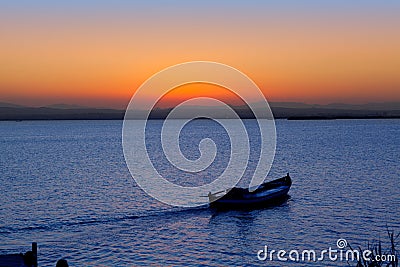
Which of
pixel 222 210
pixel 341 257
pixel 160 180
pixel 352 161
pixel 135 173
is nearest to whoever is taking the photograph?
pixel 341 257

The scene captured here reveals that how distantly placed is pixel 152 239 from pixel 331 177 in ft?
132

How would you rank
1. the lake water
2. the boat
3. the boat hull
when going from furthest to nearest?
the boat hull → the boat → the lake water

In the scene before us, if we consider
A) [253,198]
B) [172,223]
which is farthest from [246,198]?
[172,223]

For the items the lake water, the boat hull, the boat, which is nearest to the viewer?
the lake water

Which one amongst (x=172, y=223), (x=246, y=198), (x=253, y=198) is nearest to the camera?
(x=172, y=223)

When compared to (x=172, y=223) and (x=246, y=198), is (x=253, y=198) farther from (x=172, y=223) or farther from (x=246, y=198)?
(x=172, y=223)

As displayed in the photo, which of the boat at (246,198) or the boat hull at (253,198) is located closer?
the boat at (246,198)

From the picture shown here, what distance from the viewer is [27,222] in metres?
37.4

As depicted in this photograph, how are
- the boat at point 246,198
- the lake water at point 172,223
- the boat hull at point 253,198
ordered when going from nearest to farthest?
the lake water at point 172,223, the boat at point 246,198, the boat hull at point 253,198

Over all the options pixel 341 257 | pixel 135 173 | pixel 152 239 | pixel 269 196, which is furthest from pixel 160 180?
pixel 341 257

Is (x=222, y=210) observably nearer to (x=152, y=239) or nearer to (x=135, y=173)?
(x=152, y=239)

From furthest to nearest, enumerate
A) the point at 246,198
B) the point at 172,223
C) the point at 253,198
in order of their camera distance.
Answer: the point at 253,198 → the point at 246,198 → the point at 172,223

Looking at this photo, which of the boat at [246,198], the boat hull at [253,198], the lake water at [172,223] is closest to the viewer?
the lake water at [172,223]

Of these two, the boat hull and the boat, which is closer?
the boat
